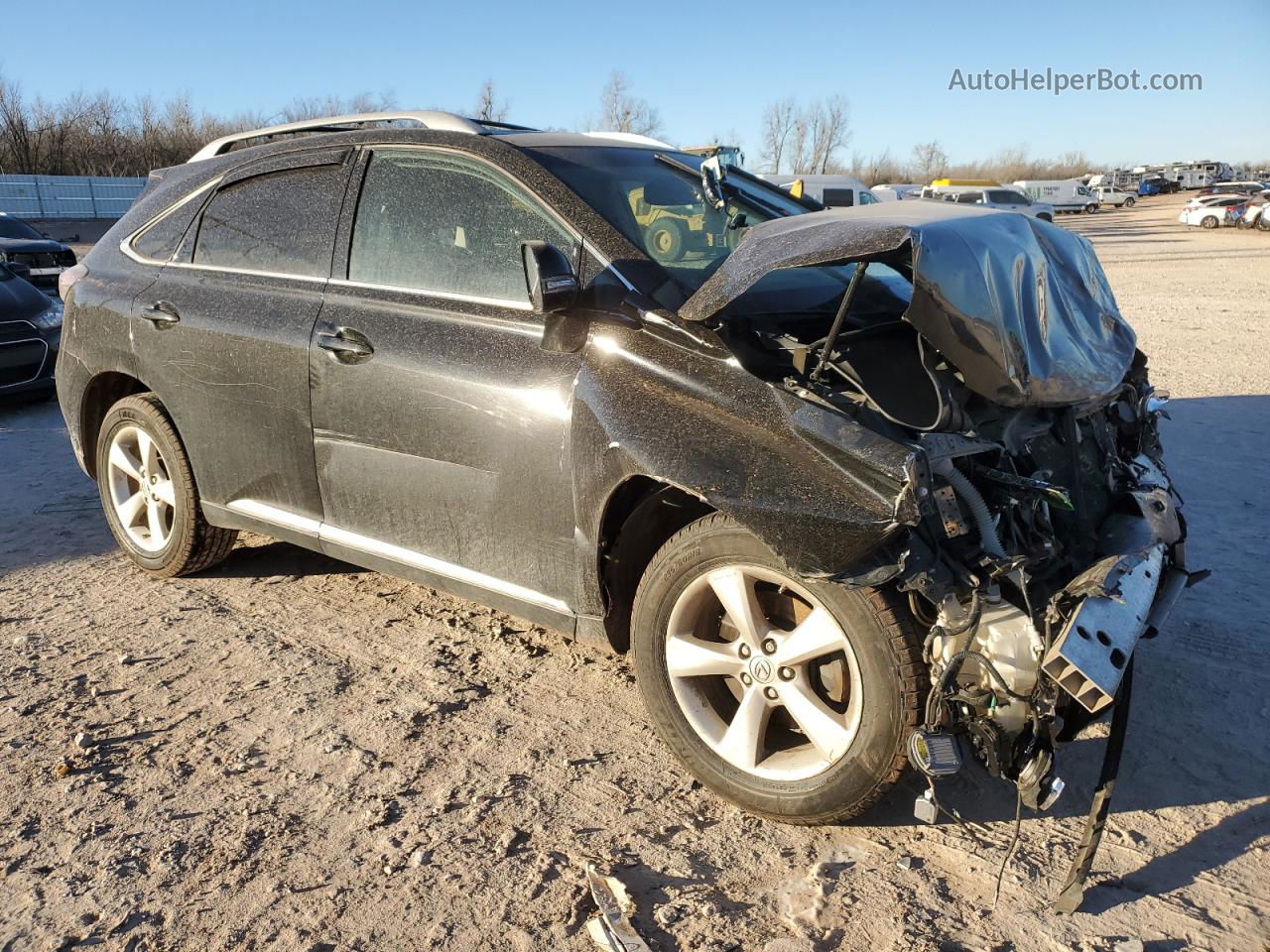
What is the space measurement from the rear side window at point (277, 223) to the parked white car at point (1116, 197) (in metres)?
69.7

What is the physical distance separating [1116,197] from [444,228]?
7219cm

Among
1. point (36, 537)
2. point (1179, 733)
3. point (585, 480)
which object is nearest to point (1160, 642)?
point (1179, 733)

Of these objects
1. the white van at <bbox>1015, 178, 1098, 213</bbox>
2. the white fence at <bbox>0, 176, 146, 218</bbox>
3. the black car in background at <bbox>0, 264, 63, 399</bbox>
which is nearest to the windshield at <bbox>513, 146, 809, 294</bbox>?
the black car in background at <bbox>0, 264, 63, 399</bbox>

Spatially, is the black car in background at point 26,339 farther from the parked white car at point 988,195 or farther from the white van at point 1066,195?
the white van at point 1066,195

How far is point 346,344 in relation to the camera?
3.61 m

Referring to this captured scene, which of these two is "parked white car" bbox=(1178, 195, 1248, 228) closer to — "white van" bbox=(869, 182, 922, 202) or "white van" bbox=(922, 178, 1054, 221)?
"white van" bbox=(922, 178, 1054, 221)

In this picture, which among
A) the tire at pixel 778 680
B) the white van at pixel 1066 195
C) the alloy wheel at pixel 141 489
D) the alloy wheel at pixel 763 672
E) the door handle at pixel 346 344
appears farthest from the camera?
the white van at pixel 1066 195

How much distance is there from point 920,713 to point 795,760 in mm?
441

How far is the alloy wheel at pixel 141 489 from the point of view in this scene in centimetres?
452

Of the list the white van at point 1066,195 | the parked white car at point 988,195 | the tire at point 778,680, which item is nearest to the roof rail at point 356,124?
the tire at point 778,680

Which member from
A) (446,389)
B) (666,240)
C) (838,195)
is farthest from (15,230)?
(838,195)

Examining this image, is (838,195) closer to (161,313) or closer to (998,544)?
(161,313)

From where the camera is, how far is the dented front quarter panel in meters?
2.47

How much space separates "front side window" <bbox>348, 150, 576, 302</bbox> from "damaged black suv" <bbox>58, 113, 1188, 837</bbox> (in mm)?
13
